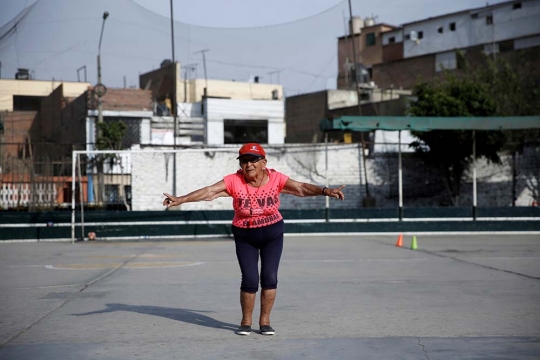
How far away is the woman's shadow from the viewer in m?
7.86

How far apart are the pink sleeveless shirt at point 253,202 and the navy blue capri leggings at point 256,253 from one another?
0.07 meters

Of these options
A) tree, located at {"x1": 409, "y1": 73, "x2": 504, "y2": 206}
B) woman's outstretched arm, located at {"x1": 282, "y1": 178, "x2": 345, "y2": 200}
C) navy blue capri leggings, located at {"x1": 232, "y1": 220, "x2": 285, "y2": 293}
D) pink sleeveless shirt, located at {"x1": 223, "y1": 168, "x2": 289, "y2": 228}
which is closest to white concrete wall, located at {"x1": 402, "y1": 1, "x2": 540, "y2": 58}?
tree, located at {"x1": 409, "y1": 73, "x2": 504, "y2": 206}

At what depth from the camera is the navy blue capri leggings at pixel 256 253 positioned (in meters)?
7.20

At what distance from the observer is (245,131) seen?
51906mm

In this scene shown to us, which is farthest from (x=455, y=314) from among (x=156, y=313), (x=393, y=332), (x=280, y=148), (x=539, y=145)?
(x=539, y=145)

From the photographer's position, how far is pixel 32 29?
7.17 metres

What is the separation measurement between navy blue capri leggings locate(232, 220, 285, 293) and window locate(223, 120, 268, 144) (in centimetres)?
4407

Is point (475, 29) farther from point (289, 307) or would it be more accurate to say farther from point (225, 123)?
point (289, 307)

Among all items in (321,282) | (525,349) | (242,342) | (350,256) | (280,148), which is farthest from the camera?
(280,148)

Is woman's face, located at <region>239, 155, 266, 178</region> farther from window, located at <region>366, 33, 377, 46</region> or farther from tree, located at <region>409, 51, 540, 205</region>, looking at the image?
window, located at <region>366, 33, 377, 46</region>

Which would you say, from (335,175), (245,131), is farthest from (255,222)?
(245,131)

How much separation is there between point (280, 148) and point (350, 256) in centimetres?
1450

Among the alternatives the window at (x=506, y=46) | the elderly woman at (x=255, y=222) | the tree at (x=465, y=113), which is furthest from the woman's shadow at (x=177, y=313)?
the window at (x=506, y=46)

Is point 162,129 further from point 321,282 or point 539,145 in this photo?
point 321,282
